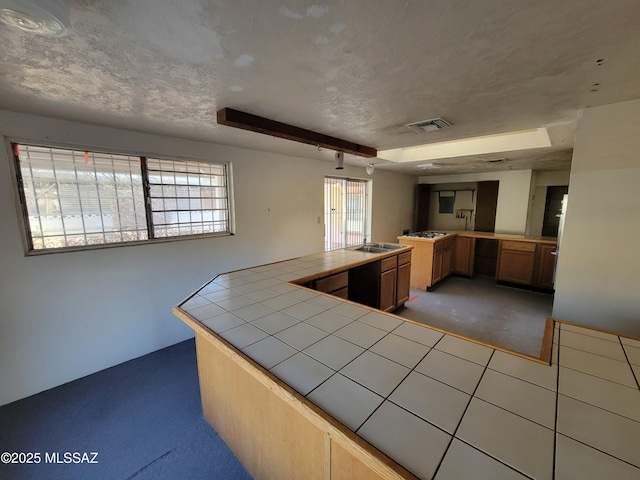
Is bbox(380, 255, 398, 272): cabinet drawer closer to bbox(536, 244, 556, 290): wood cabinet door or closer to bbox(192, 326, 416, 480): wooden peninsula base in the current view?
bbox(192, 326, 416, 480): wooden peninsula base

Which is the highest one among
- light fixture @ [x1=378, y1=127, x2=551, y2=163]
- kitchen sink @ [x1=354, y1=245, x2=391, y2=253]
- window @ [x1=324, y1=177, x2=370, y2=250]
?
light fixture @ [x1=378, y1=127, x2=551, y2=163]

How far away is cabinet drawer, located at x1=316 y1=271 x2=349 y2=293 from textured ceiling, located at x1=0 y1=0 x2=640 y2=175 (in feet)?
4.54

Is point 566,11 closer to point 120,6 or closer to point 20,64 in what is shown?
point 120,6

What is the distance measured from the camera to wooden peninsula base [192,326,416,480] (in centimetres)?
75

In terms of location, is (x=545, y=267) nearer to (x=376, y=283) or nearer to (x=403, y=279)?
(x=403, y=279)

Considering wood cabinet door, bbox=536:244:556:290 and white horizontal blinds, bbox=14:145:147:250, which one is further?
wood cabinet door, bbox=536:244:556:290

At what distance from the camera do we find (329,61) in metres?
1.24

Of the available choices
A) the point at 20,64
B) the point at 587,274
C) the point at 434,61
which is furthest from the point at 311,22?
the point at 587,274

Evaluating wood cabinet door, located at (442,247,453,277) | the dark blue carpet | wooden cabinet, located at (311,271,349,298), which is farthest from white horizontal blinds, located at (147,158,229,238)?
wood cabinet door, located at (442,247,453,277)

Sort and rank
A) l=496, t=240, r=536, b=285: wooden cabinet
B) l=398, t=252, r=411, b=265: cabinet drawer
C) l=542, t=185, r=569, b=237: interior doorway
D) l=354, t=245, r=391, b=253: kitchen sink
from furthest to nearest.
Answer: l=542, t=185, r=569, b=237: interior doorway < l=496, t=240, r=536, b=285: wooden cabinet < l=398, t=252, r=411, b=265: cabinet drawer < l=354, t=245, r=391, b=253: kitchen sink

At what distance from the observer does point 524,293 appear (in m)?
4.34

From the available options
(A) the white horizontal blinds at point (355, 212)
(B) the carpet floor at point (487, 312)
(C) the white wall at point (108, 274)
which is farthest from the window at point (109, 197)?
(B) the carpet floor at point (487, 312)

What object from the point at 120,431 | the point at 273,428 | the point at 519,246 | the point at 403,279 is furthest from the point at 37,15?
the point at 519,246

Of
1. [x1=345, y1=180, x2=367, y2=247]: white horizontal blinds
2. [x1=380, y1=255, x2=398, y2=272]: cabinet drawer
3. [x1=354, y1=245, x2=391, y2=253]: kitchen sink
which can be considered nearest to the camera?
[x1=380, y1=255, x2=398, y2=272]: cabinet drawer
